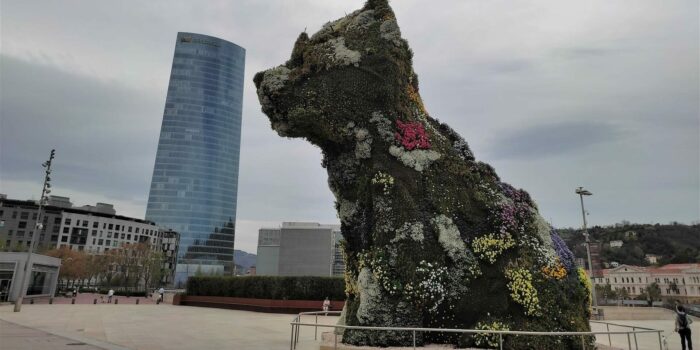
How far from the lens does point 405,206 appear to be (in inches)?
419

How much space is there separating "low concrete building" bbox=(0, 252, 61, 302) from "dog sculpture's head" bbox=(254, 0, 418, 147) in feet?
101

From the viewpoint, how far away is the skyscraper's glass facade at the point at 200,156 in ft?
424

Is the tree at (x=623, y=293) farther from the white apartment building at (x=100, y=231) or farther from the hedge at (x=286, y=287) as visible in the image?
the white apartment building at (x=100, y=231)

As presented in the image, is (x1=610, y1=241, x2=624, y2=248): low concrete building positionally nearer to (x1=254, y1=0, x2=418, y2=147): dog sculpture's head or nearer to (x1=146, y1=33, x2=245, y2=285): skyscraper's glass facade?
(x1=146, y1=33, x2=245, y2=285): skyscraper's glass facade

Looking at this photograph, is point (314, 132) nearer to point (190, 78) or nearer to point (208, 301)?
point (208, 301)

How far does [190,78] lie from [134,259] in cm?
8056

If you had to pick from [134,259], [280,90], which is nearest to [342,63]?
[280,90]

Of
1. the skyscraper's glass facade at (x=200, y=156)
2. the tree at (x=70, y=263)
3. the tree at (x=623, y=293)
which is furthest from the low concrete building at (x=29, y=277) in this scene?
the tree at (x=623, y=293)

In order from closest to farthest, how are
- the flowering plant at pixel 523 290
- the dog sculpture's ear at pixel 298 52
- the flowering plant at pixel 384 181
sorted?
the flowering plant at pixel 523 290
the flowering plant at pixel 384 181
the dog sculpture's ear at pixel 298 52

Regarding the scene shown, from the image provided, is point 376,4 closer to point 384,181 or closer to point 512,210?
point 384,181

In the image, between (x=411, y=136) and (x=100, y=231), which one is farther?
(x=100, y=231)

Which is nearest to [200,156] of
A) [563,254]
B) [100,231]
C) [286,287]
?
[100,231]

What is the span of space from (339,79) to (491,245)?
6.01m

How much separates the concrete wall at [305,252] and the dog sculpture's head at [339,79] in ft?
192
